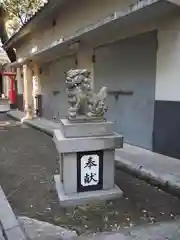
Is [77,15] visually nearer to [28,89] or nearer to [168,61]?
[28,89]

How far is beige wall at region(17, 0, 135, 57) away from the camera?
7.79m

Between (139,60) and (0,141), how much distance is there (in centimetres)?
496

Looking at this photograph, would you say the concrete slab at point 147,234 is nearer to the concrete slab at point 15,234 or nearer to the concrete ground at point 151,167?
the concrete slab at point 15,234

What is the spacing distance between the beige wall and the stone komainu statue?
8.52 feet

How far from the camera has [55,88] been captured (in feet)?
41.0

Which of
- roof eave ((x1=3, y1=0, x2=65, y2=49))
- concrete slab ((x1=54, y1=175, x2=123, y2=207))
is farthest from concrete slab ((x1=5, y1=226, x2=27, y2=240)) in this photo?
roof eave ((x1=3, y1=0, x2=65, y2=49))

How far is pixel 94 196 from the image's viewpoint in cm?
412

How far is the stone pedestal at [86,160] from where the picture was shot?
13.1ft

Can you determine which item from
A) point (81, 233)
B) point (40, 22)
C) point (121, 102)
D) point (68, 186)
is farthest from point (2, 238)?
point (40, 22)

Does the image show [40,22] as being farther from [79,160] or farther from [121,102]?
[79,160]

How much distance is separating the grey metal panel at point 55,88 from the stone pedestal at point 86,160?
6.84m

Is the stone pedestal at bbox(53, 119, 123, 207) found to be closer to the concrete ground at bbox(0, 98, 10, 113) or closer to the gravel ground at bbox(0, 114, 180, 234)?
the gravel ground at bbox(0, 114, 180, 234)

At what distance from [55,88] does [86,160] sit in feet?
28.6

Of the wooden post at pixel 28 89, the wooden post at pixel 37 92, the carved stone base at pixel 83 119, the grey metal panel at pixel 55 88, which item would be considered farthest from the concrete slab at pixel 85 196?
the wooden post at pixel 37 92
